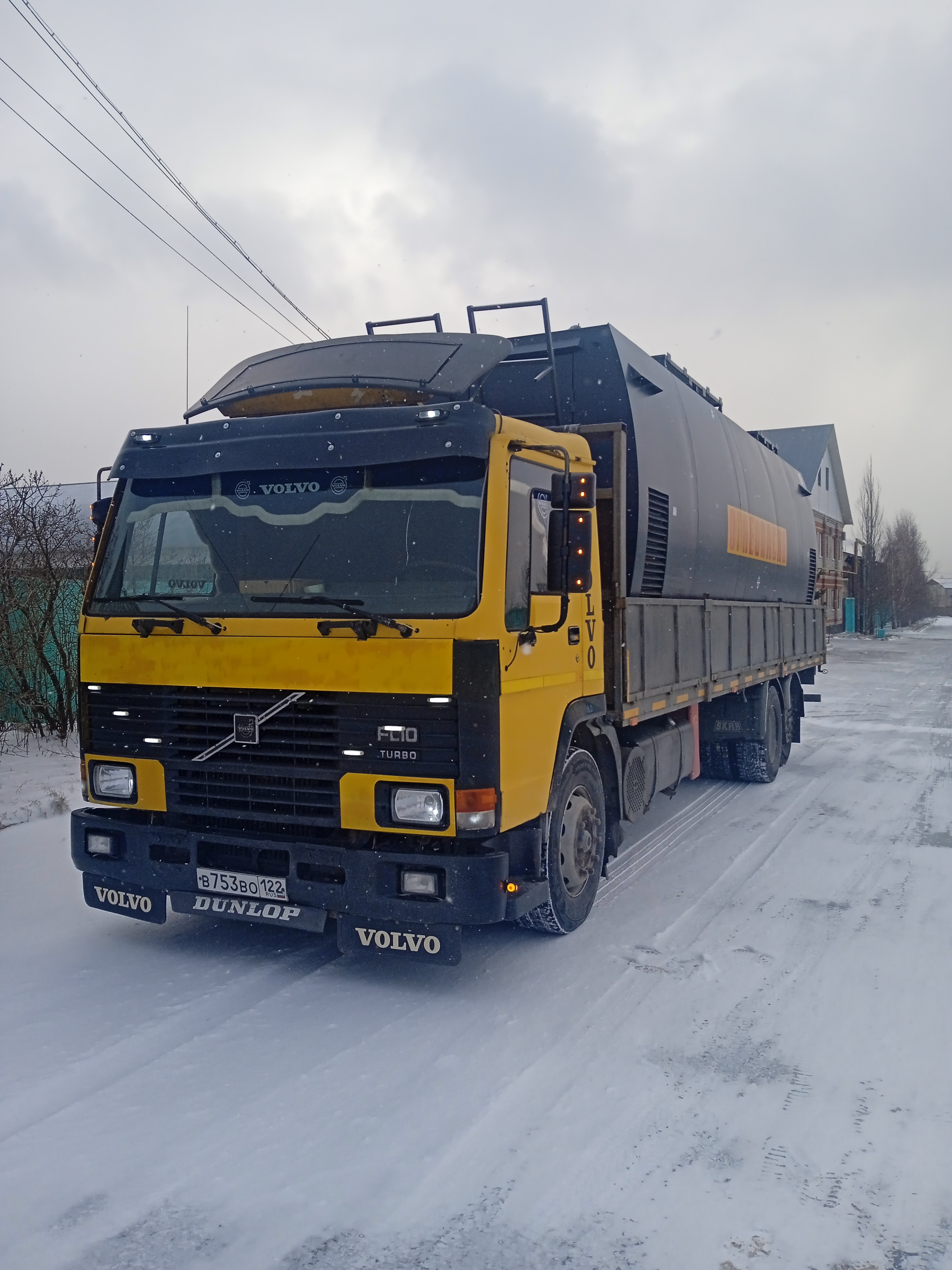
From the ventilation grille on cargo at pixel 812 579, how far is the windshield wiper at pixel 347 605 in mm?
9724

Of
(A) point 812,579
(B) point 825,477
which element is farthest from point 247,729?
(B) point 825,477

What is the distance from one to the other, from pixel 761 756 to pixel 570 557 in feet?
20.6

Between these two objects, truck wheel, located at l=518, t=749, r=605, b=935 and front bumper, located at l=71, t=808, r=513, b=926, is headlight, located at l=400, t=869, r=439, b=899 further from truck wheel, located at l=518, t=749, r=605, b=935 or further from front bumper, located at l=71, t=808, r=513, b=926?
truck wheel, located at l=518, t=749, r=605, b=935

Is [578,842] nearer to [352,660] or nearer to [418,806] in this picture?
[418,806]

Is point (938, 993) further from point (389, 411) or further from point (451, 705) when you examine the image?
point (389, 411)

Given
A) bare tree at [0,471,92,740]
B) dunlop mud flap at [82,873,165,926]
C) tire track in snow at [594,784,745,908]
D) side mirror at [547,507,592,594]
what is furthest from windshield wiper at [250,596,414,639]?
bare tree at [0,471,92,740]

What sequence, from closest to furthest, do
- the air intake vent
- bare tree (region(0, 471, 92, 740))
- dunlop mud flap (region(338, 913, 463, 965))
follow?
dunlop mud flap (region(338, 913, 463, 965)), the air intake vent, bare tree (region(0, 471, 92, 740))

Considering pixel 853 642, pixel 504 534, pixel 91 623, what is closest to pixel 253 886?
pixel 91 623

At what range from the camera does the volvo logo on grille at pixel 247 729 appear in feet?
14.5

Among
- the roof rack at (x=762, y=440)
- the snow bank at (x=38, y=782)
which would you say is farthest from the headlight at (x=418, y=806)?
the roof rack at (x=762, y=440)

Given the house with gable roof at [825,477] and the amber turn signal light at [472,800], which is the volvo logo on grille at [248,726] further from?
the house with gable roof at [825,477]

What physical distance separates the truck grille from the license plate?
0.67 feet

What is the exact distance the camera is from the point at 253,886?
14.6 ft

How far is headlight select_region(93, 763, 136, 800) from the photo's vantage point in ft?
15.6
